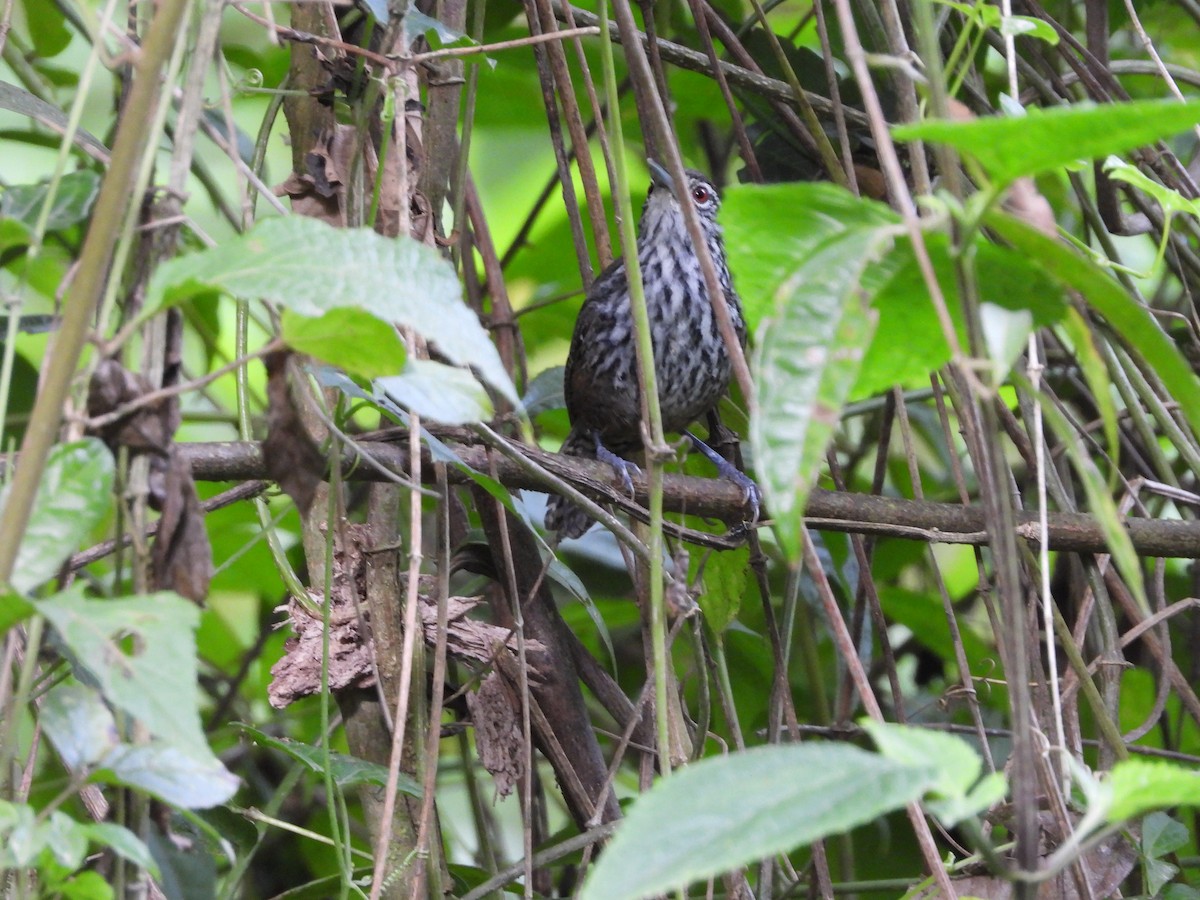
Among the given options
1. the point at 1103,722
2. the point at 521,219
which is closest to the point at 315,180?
the point at 1103,722

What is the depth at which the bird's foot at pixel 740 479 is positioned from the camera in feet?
8.48

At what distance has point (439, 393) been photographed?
1.18 meters

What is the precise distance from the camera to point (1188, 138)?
11.9 feet

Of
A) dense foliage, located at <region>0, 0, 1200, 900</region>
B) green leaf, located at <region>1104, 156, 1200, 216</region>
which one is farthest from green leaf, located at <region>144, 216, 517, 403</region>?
green leaf, located at <region>1104, 156, 1200, 216</region>

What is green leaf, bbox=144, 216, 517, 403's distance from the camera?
97cm

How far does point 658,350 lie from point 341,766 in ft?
6.67

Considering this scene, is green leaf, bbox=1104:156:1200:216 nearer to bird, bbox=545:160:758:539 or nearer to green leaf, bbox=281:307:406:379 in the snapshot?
green leaf, bbox=281:307:406:379

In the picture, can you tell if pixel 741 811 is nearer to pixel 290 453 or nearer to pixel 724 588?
pixel 290 453

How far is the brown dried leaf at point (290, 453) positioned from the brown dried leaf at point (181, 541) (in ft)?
0.32

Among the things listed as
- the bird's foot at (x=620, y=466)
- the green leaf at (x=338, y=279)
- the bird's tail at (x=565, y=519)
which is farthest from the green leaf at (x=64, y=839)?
the bird's tail at (x=565, y=519)

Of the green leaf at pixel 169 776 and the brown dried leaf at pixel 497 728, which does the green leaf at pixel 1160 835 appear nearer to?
the brown dried leaf at pixel 497 728

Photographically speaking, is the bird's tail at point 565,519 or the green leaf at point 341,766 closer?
the green leaf at point 341,766

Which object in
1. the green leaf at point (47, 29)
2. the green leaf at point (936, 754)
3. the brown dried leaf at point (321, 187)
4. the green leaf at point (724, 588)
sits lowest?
the green leaf at point (724, 588)

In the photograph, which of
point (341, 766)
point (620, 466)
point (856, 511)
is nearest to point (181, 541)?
point (341, 766)
